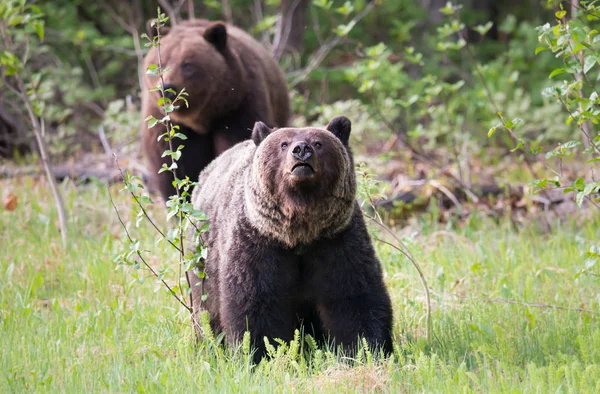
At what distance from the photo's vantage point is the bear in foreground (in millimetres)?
4531

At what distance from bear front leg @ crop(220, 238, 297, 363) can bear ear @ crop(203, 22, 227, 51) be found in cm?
378

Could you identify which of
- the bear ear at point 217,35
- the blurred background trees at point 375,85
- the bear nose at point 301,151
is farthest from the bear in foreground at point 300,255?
the blurred background trees at point 375,85

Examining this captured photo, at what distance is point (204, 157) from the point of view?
8.02 m

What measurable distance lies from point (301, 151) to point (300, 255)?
28.4 inches

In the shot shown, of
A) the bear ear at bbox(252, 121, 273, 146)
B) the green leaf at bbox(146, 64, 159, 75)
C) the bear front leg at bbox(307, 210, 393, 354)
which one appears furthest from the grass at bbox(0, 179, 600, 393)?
the green leaf at bbox(146, 64, 159, 75)

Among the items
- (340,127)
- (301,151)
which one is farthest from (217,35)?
(301,151)

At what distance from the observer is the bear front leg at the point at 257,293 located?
4.61 m

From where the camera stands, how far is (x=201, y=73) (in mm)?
7844

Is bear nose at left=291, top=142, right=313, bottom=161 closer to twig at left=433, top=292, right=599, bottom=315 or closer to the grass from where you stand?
the grass

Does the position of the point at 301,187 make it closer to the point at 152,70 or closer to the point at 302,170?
the point at 302,170

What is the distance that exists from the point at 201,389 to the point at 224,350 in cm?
75

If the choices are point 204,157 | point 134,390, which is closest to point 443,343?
point 134,390

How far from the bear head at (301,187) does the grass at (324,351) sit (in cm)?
74

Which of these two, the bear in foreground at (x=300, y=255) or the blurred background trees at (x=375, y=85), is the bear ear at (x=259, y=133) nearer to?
the bear in foreground at (x=300, y=255)
